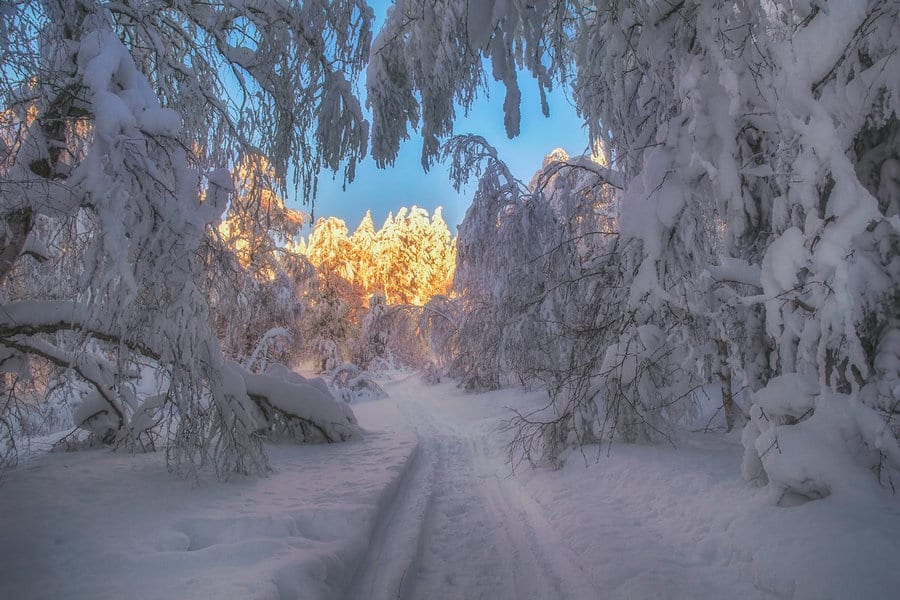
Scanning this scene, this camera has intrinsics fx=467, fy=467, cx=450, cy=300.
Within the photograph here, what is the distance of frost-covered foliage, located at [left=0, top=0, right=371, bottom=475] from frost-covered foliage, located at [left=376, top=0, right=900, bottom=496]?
0.96 m

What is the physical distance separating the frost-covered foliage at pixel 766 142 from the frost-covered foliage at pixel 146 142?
958 mm

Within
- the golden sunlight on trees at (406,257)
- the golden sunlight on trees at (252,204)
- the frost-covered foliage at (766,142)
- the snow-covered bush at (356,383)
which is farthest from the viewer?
the golden sunlight on trees at (406,257)

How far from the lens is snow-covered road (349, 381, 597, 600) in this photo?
10.7ft

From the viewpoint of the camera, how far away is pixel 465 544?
13.4ft

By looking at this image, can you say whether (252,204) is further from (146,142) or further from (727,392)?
(727,392)

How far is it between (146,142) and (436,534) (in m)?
3.87

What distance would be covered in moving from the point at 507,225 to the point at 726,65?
7864mm

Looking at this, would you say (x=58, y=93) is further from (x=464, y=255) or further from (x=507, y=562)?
(x=464, y=255)

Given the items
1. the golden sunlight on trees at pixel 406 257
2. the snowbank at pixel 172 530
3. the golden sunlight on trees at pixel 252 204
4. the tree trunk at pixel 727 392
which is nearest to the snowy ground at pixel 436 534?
the snowbank at pixel 172 530

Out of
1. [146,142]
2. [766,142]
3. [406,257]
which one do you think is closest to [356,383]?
[146,142]

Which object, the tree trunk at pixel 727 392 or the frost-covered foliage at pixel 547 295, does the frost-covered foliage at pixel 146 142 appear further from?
the tree trunk at pixel 727 392

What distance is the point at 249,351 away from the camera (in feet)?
53.6

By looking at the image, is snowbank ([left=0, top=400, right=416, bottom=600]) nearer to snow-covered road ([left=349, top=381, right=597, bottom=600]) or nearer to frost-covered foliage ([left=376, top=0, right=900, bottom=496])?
snow-covered road ([left=349, top=381, right=597, bottom=600])

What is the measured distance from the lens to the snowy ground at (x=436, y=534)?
109 inches
